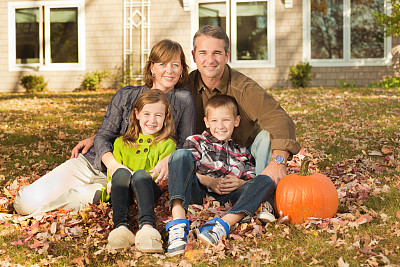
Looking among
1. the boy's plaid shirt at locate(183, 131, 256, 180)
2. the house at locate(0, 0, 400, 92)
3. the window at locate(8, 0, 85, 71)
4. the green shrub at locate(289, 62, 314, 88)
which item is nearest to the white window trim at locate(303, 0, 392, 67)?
the house at locate(0, 0, 400, 92)

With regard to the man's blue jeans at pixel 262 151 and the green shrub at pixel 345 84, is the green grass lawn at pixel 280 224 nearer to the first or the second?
the man's blue jeans at pixel 262 151

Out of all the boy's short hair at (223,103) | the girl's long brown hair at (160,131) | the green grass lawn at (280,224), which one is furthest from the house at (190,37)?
the girl's long brown hair at (160,131)

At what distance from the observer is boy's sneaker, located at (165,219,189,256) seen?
117 inches

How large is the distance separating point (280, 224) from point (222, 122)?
0.96 m

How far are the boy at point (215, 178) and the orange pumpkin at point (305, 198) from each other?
0.41 feet

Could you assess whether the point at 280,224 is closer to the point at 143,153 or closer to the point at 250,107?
the point at 250,107

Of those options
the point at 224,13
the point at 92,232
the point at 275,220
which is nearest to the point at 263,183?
the point at 275,220

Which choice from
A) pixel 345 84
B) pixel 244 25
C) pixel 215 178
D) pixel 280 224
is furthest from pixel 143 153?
pixel 244 25

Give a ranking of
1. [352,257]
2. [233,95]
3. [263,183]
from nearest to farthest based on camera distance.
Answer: [352,257] < [263,183] < [233,95]

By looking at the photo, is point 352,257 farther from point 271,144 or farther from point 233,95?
point 233,95

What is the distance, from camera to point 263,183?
3430mm

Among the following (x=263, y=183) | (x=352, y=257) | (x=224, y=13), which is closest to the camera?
(x=352, y=257)

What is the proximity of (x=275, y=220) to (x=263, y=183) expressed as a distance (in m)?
0.29

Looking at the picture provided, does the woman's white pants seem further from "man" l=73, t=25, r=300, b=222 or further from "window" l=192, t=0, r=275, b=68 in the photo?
"window" l=192, t=0, r=275, b=68
